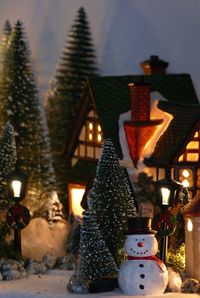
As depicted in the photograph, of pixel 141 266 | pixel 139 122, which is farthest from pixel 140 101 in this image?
pixel 141 266

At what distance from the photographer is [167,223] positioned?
7215 millimetres

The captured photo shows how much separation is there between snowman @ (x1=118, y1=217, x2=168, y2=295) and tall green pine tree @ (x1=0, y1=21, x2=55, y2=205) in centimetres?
277

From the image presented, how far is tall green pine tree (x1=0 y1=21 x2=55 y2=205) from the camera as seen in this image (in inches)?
370

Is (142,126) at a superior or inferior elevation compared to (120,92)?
inferior

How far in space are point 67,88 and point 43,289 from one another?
3.93m

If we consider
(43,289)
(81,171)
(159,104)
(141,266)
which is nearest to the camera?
(141,266)

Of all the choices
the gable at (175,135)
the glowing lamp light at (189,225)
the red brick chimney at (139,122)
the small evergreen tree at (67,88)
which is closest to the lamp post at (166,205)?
the glowing lamp light at (189,225)

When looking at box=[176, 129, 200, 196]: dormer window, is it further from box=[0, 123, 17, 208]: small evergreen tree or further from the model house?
box=[0, 123, 17, 208]: small evergreen tree

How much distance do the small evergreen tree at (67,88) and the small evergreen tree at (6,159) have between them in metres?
1.40

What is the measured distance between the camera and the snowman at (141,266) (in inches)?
259

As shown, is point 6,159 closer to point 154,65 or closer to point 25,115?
point 25,115

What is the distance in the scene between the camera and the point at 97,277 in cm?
684

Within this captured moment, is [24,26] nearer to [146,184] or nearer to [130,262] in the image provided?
[146,184]

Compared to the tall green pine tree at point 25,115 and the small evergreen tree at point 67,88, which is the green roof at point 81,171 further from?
the small evergreen tree at point 67,88
